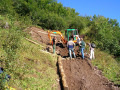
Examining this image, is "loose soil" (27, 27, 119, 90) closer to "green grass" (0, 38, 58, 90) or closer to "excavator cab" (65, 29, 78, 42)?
"green grass" (0, 38, 58, 90)

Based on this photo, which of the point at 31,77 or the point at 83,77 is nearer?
the point at 31,77

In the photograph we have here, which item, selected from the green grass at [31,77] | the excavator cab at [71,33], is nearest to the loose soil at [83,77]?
the green grass at [31,77]

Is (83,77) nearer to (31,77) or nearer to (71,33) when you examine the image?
(31,77)

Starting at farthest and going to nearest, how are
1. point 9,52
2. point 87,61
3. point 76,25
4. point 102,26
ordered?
point 76,25 < point 102,26 < point 87,61 < point 9,52

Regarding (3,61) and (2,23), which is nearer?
(3,61)

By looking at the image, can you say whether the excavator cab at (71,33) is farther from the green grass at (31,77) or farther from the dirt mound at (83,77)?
the green grass at (31,77)

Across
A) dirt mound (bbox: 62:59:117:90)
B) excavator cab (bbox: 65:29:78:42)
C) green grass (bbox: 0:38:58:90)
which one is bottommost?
dirt mound (bbox: 62:59:117:90)

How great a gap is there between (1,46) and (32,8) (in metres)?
22.1

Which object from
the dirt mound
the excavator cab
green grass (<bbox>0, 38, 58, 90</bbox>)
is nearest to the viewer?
green grass (<bbox>0, 38, 58, 90</bbox>)

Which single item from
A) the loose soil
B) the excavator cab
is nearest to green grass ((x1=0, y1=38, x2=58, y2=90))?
the loose soil

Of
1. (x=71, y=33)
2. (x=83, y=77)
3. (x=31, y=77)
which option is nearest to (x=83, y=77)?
(x=83, y=77)

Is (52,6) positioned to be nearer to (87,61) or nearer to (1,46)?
(87,61)

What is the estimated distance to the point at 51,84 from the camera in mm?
7398

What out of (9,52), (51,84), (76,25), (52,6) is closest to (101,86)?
(51,84)
